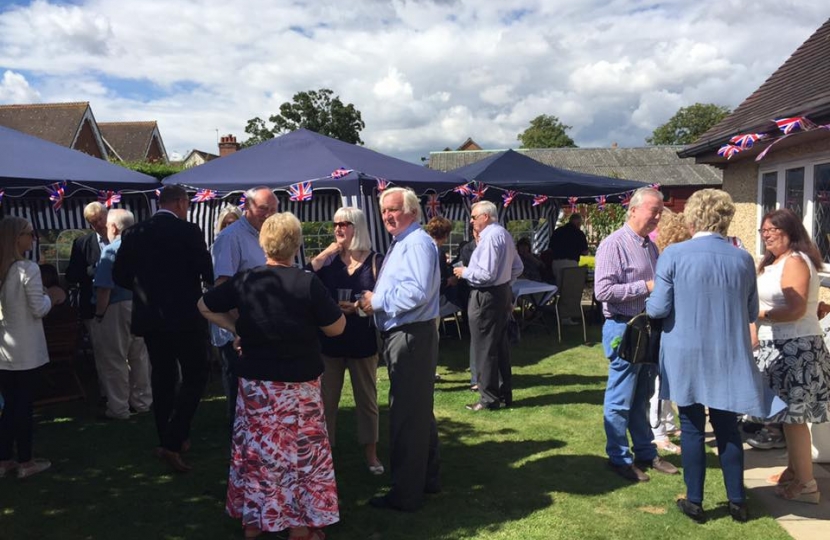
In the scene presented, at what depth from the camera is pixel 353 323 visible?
3.83 m

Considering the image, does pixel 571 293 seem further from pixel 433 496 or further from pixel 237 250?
pixel 237 250

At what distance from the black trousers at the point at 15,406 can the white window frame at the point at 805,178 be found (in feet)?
24.0

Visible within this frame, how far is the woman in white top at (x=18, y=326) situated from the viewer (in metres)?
3.88

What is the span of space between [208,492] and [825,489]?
3.83m

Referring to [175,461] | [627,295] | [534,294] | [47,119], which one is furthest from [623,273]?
[47,119]

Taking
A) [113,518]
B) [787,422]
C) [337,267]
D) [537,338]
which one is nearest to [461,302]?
[537,338]

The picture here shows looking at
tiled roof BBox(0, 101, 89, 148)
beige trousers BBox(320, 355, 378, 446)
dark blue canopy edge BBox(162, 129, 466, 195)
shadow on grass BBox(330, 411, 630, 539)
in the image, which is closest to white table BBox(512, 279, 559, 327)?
dark blue canopy edge BBox(162, 129, 466, 195)

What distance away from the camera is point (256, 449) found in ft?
10.0

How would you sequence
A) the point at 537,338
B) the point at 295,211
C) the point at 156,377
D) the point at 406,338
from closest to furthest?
the point at 406,338 → the point at 156,377 → the point at 295,211 → the point at 537,338

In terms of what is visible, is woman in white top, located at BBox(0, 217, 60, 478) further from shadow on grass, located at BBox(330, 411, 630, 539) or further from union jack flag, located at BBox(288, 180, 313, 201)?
union jack flag, located at BBox(288, 180, 313, 201)

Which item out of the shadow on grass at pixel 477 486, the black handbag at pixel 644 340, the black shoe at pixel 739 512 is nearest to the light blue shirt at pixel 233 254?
the shadow on grass at pixel 477 486

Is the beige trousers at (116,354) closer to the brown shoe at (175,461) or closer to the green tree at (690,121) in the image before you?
the brown shoe at (175,461)

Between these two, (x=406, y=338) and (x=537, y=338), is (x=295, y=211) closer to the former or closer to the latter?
(x=537, y=338)

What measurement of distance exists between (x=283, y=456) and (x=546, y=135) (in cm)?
7062
